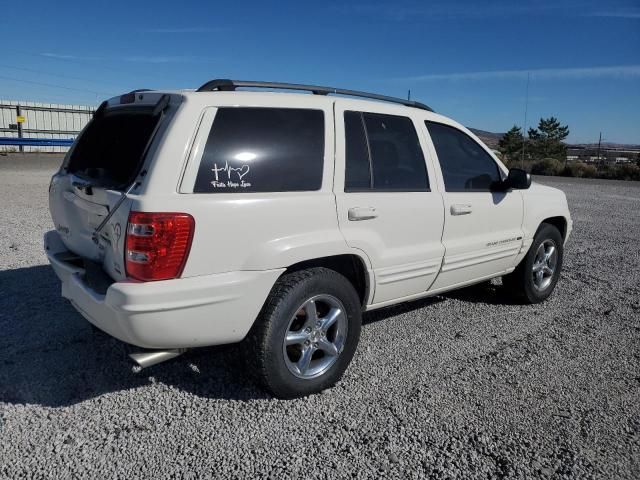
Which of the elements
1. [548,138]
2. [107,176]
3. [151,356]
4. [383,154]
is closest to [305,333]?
[151,356]

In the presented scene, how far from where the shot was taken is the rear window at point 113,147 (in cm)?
316

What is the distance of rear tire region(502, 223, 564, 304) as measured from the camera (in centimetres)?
522

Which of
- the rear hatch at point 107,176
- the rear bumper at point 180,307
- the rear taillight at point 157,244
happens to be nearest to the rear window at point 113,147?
the rear hatch at point 107,176

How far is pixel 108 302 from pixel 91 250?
63 centimetres

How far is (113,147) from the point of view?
347cm

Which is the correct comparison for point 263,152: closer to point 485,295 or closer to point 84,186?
point 84,186

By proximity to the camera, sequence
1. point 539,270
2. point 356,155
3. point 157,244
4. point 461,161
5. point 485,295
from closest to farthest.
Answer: point 157,244, point 356,155, point 461,161, point 539,270, point 485,295

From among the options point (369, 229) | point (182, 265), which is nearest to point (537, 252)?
point (369, 229)

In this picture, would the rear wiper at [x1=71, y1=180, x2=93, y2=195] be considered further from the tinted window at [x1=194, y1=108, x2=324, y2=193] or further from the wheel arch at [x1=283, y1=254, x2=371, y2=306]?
the wheel arch at [x1=283, y1=254, x2=371, y2=306]

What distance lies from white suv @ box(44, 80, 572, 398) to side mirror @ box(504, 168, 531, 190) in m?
0.44

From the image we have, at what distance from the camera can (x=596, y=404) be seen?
3.41 metres

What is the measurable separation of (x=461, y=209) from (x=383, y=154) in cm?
84

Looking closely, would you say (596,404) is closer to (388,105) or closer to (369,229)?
(369,229)

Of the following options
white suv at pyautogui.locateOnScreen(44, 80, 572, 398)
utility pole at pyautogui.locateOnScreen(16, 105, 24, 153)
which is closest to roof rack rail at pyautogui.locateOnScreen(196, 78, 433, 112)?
white suv at pyautogui.locateOnScreen(44, 80, 572, 398)
